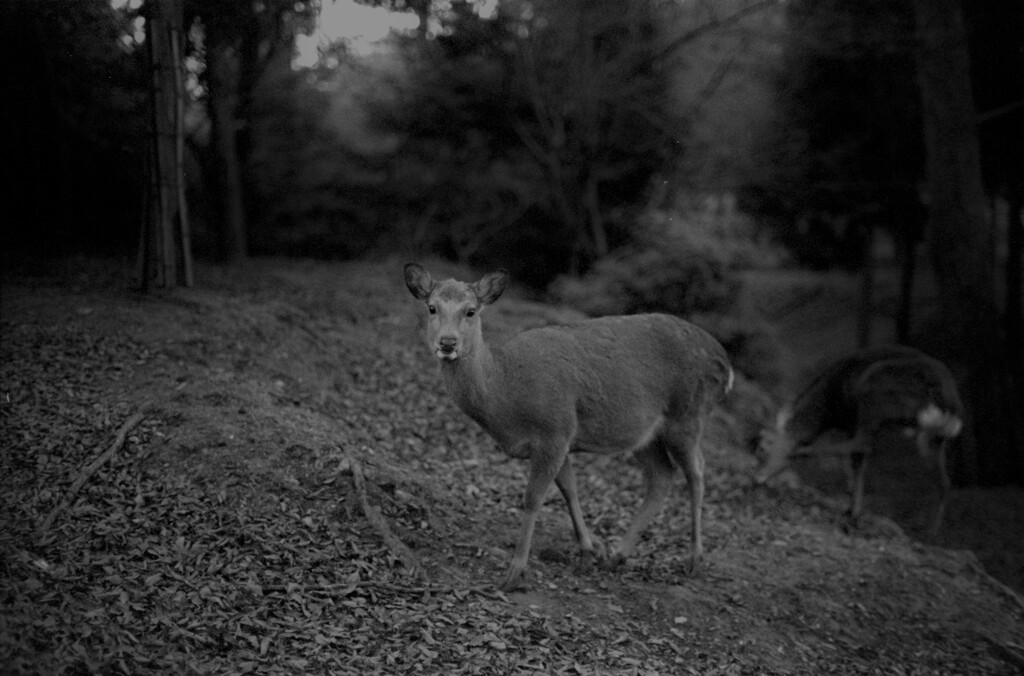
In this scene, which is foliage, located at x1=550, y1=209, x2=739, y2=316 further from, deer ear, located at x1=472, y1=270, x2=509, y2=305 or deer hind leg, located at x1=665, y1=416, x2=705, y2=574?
deer ear, located at x1=472, y1=270, x2=509, y2=305

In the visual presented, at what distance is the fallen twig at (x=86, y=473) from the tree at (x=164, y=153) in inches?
123

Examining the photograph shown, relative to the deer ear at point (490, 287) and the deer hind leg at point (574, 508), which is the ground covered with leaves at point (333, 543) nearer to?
the deer hind leg at point (574, 508)

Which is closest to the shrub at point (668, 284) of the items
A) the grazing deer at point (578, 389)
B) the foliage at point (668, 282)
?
the foliage at point (668, 282)

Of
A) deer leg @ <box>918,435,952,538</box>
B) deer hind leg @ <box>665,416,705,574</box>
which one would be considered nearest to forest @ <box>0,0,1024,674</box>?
deer hind leg @ <box>665,416,705,574</box>

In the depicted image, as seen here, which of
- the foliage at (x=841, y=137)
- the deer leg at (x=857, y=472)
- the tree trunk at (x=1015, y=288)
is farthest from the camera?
the foliage at (x=841, y=137)

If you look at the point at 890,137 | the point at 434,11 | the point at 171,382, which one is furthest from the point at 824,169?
the point at 171,382

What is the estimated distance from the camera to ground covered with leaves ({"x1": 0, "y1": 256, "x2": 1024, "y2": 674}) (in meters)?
5.16

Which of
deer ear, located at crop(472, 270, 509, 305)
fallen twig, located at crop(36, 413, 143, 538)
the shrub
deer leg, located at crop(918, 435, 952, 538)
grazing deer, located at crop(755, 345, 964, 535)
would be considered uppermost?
deer ear, located at crop(472, 270, 509, 305)

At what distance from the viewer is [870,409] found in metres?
11.0

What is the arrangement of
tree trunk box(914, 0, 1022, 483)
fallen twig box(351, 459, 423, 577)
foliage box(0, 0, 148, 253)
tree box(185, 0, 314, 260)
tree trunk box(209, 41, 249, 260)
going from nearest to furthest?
fallen twig box(351, 459, 423, 577) < tree box(185, 0, 314, 260) < foliage box(0, 0, 148, 253) < tree trunk box(209, 41, 249, 260) < tree trunk box(914, 0, 1022, 483)

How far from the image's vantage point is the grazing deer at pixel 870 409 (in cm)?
1102

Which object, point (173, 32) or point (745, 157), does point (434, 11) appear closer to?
point (173, 32)

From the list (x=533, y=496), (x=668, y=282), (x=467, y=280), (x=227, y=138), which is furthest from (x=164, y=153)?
(x=668, y=282)

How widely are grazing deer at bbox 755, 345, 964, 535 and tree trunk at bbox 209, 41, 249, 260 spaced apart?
323 inches
